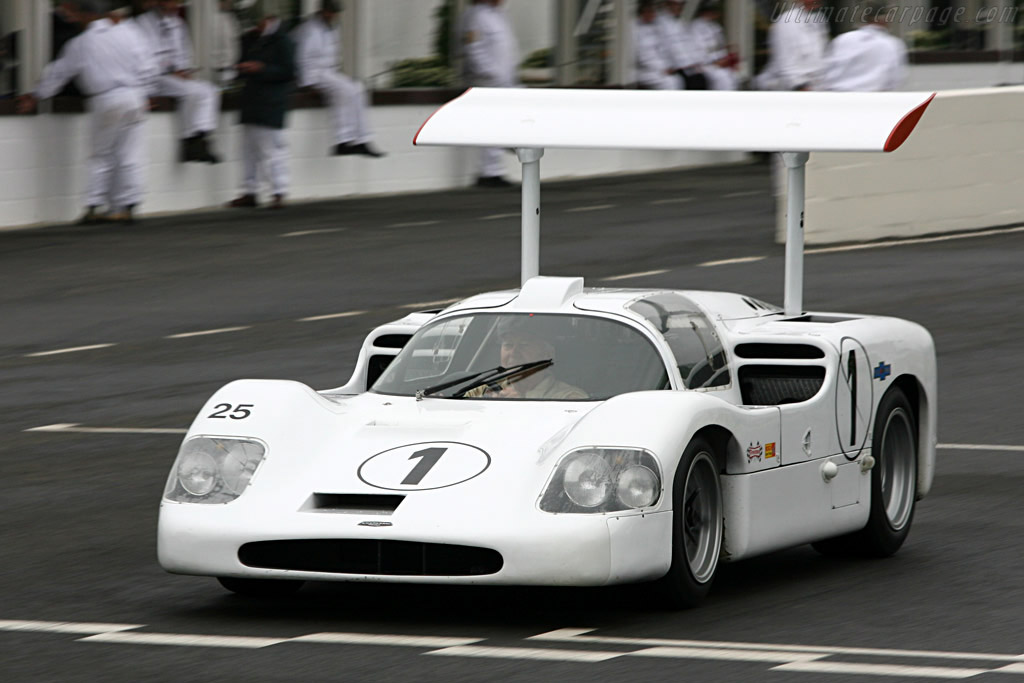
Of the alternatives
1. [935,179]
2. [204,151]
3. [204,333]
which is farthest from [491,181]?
[204,333]

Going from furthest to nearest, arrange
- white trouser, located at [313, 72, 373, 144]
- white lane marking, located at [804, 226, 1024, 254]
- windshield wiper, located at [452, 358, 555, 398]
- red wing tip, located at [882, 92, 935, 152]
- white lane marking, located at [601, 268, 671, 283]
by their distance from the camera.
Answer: white trouser, located at [313, 72, 373, 144], white lane marking, located at [804, 226, 1024, 254], white lane marking, located at [601, 268, 671, 283], red wing tip, located at [882, 92, 935, 152], windshield wiper, located at [452, 358, 555, 398]

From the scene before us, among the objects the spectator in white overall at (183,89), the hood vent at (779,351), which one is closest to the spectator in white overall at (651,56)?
the spectator in white overall at (183,89)

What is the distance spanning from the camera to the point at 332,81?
88.9 feet

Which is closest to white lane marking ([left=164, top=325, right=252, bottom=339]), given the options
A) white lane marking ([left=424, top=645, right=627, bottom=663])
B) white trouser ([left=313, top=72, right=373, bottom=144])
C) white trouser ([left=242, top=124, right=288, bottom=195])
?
white trouser ([left=242, top=124, right=288, bottom=195])

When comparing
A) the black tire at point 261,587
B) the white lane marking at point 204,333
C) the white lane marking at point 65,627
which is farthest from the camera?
the white lane marking at point 204,333

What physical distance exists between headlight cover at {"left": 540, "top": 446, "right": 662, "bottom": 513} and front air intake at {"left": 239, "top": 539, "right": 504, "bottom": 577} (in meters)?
0.29

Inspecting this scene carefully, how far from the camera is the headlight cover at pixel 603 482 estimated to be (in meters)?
7.17

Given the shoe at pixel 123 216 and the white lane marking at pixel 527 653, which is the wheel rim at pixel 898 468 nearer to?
the white lane marking at pixel 527 653

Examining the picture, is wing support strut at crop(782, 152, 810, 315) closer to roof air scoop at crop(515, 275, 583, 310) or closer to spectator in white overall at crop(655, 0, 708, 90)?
roof air scoop at crop(515, 275, 583, 310)

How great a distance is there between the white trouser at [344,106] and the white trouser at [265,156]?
171 cm

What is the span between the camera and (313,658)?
22.1ft

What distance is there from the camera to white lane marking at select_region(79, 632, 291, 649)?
698 centimetres

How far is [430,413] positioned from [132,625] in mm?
1312

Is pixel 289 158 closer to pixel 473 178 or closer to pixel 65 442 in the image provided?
pixel 473 178
